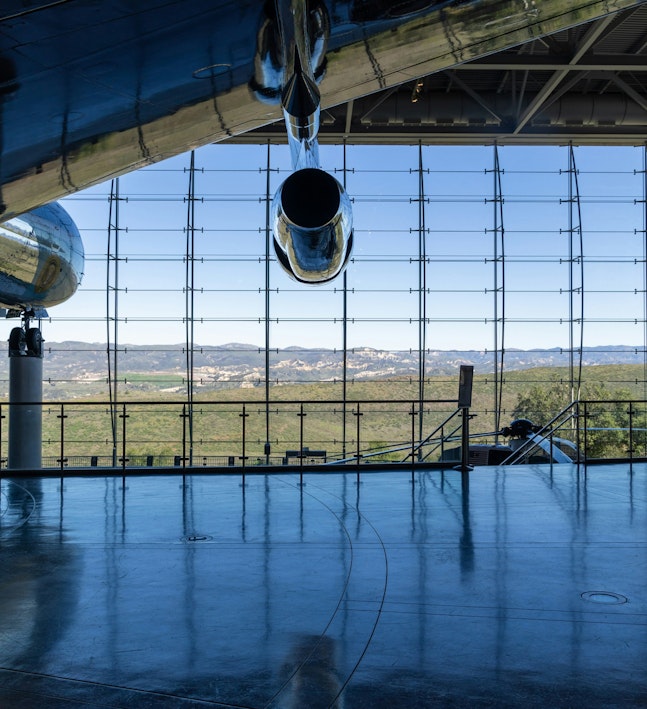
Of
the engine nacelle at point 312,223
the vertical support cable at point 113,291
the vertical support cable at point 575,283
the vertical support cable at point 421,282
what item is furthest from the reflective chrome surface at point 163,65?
the vertical support cable at point 575,283

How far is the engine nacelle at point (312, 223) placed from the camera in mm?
2389

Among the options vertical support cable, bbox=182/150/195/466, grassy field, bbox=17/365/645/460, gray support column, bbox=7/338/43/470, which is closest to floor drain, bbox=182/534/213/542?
gray support column, bbox=7/338/43/470

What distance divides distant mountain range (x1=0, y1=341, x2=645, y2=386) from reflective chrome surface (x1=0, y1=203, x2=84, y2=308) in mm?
8884

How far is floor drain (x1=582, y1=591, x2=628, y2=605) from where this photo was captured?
3.24 metres

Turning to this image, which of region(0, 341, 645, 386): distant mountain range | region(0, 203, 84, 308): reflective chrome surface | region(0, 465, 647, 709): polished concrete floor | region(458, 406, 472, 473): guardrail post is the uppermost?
region(0, 203, 84, 308): reflective chrome surface

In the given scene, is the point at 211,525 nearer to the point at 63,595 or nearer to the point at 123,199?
the point at 63,595

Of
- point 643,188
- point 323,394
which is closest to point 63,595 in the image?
point 323,394

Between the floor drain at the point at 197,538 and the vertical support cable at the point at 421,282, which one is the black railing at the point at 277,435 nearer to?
the vertical support cable at the point at 421,282

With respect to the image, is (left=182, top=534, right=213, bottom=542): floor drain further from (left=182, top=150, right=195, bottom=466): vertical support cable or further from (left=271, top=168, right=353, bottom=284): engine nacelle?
(left=182, top=150, right=195, bottom=466): vertical support cable

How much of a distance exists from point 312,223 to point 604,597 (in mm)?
2405

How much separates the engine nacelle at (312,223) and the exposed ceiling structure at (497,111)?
10.5 m

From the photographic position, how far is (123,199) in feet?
46.9

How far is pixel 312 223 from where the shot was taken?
239cm

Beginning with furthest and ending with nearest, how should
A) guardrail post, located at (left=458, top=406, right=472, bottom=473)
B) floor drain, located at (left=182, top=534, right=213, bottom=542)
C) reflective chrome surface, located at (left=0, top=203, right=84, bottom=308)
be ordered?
guardrail post, located at (left=458, top=406, right=472, bottom=473)
reflective chrome surface, located at (left=0, top=203, right=84, bottom=308)
floor drain, located at (left=182, top=534, right=213, bottom=542)
